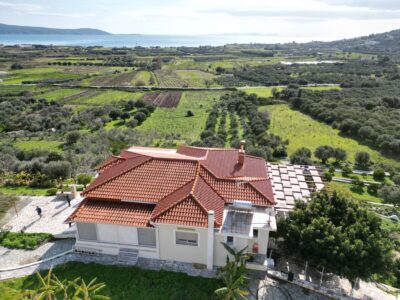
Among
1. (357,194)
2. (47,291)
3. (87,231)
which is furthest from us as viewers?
(357,194)

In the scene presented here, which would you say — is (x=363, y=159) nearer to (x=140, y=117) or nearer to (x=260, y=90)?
(x=140, y=117)

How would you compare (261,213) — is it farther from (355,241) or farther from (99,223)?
(99,223)

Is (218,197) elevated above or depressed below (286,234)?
above

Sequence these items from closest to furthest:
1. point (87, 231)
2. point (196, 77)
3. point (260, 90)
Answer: point (87, 231)
point (260, 90)
point (196, 77)

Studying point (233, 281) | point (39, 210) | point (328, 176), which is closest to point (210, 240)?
point (233, 281)

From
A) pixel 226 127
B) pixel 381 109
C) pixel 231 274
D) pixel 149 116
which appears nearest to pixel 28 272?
pixel 231 274

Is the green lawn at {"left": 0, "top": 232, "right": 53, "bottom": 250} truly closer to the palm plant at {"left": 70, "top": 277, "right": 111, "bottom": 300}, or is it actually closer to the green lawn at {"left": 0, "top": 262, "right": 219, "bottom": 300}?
the green lawn at {"left": 0, "top": 262, "right": 219, "bottom": 300}

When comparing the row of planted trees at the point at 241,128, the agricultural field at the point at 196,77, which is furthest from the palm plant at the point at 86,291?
the agricultural field at the point at 196,77
